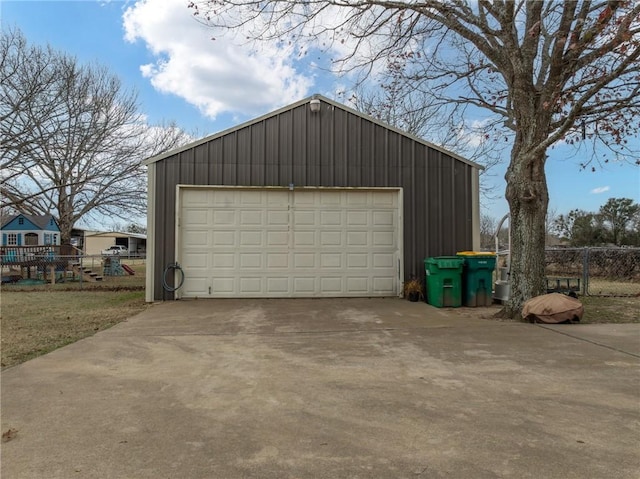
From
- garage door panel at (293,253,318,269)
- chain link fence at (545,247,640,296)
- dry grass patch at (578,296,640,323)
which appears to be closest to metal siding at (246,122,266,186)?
garage door panel at (293,253,318,269)

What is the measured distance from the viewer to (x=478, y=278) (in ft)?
30.0

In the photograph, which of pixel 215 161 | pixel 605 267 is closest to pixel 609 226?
pixel 605 267

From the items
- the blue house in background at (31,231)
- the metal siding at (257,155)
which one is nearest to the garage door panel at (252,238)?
the metal siding at (257,155)

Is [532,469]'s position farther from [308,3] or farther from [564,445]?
[308,3]

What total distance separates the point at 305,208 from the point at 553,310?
217 inches

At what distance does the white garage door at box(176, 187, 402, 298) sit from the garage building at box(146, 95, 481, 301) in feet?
0.08

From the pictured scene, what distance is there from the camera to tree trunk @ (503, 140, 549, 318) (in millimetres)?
7398

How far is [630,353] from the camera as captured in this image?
5.14 meters

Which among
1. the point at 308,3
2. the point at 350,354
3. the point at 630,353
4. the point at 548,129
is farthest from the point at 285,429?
the point at 308,3

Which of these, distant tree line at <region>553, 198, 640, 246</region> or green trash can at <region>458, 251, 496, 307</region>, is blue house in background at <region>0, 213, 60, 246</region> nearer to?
green trash can at <region>458, 251, 496, 307</region>

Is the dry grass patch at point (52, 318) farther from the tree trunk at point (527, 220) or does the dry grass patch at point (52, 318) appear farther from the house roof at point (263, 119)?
the tree trunk at point (527, 220)

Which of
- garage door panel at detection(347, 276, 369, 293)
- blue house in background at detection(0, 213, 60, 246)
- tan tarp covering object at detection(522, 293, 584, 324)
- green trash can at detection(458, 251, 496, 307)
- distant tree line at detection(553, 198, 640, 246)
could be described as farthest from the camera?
distant tree line at detection(553, 198, 640, 246)

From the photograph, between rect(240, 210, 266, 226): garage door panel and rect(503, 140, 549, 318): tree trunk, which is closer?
rect(503, 140, 549, 318): tree trunk

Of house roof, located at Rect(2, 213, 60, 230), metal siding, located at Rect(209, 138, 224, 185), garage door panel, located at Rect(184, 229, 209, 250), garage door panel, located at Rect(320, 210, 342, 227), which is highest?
metal siding, located at Rect(209, 138, 224, 185)
